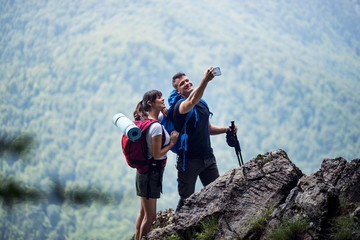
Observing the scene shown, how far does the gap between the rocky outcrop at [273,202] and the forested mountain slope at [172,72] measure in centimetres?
3809

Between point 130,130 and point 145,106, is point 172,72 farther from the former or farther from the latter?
point 130,130

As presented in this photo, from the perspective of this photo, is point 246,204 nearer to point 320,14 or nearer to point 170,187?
point 170,187

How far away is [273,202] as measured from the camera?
3.26m

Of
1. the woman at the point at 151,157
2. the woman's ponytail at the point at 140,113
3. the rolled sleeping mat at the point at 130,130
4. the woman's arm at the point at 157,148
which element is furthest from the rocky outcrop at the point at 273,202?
the woman's ponytail at the point at 140,113

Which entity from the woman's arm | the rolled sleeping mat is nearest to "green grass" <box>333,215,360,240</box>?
the woman's arm

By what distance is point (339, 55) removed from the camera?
2156 inches

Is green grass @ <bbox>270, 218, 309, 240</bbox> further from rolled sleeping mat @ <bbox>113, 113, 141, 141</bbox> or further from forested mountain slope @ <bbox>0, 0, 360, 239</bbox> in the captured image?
forested mountain slope @ <bbox>0, 0, 360, 239</bbox>

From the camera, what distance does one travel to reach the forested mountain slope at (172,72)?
4566 centimetres

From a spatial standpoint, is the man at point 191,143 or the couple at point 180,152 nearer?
the couple at point 180,152

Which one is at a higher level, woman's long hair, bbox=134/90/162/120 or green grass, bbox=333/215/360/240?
woman's long hair, bbox=134/90/162/120

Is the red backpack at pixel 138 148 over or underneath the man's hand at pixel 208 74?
underneath

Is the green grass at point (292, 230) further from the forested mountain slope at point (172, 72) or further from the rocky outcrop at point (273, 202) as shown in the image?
the forested mountain slope at point (172, 72)

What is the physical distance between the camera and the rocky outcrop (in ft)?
9.16

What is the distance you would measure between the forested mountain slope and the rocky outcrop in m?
38.1
